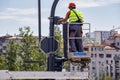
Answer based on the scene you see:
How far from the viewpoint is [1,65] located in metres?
24.7

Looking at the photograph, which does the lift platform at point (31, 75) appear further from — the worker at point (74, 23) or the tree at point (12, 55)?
the tree at point (12, 55)

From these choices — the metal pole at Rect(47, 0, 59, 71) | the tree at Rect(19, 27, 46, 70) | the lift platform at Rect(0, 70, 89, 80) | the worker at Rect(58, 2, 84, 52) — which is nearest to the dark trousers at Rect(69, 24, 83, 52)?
the worker at Rect(58, 2, 84, 52)

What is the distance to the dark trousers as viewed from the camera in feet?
35.1

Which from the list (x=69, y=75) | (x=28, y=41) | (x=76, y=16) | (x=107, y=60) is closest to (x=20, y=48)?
(x=28, y=41)

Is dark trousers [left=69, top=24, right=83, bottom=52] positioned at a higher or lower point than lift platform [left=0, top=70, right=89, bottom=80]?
higher

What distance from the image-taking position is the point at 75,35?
1091 centimetres

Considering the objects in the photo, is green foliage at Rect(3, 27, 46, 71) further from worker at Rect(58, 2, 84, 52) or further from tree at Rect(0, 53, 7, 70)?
worker at Rect(58, 2, 84, 52)

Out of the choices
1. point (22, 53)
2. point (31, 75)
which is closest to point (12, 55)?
point (22, 53)

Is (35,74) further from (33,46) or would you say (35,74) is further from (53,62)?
(33,46)

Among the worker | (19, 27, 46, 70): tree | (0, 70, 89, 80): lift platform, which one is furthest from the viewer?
(19, 27, 46, 70): tree

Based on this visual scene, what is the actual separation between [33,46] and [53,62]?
14.9 metres

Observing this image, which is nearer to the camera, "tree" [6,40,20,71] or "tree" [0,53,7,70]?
Result: "tree" [0,53,7,70]

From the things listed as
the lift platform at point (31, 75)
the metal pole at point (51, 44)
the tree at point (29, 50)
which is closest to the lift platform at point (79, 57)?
the metal pole at point (51, 44)

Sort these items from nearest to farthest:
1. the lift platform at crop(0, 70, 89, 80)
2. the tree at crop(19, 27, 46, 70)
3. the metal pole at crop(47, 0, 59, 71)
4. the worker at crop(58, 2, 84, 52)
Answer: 1. the lift platform at crop(0, 70, 89, 80)
2. the metal pole at crop(47, 0, 59, 71)
3. the worker at crop(58, 2, 84, 52)
4. the tree at crop(19, 27, 46, 70)
